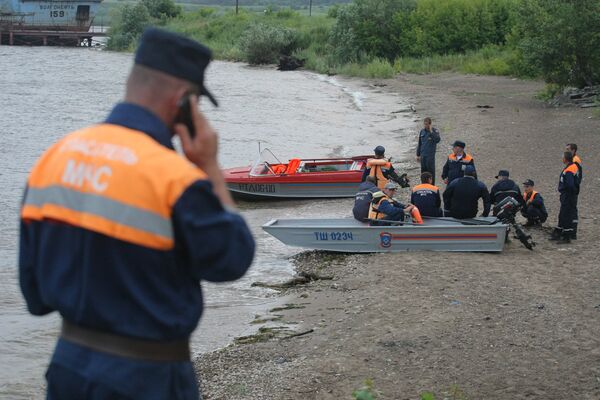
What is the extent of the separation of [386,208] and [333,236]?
110cm

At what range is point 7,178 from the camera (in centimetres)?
2731

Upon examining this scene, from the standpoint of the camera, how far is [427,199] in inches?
614

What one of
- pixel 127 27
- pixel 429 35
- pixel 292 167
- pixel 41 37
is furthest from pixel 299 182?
pixel 41 37

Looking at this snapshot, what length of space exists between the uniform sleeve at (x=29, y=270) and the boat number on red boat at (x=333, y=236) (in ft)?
40.6

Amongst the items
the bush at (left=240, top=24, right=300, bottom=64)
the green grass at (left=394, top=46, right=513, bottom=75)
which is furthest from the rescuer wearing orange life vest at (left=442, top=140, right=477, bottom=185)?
the bush at (left=240, top=24, right=300, bottom=64)

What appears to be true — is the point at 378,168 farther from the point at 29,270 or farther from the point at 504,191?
the point at 29,270

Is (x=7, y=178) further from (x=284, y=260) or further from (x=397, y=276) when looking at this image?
(x=397, y=276)

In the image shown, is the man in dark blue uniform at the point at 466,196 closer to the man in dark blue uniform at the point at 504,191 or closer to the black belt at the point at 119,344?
the man in dark blue uniform at the point at 504,191

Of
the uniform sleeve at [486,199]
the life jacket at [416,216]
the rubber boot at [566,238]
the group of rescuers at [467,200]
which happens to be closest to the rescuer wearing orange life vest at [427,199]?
the group of rescuers at [467,200]

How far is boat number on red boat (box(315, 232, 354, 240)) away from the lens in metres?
15.7

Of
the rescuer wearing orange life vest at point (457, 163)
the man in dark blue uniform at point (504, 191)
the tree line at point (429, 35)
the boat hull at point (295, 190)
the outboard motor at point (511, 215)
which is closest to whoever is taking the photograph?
the outboard motor at point (511, 215)

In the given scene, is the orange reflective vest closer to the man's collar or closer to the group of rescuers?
the man's collar

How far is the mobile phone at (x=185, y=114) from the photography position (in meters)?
3.23

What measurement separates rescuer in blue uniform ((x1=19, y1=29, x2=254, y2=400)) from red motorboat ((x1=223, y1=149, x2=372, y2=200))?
19.0m
